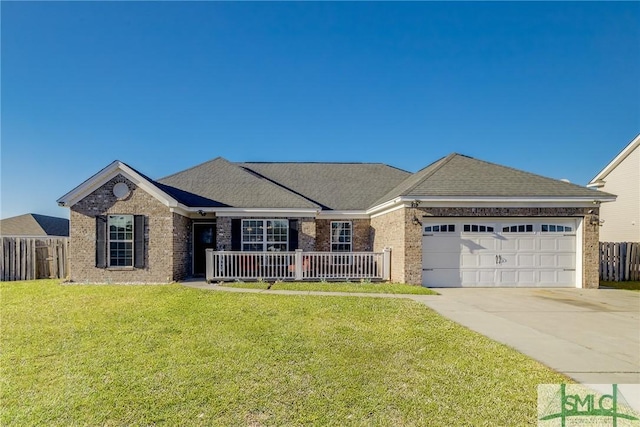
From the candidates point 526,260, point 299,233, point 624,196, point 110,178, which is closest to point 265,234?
point 299,233

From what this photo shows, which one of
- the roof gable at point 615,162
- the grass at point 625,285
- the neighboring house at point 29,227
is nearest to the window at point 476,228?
the grass at point 625,285

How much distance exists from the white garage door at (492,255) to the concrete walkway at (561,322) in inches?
26.4

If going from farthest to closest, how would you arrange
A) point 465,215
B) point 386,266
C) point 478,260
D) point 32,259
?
point 32,259
point 386,266
point 478,260
point 465,215

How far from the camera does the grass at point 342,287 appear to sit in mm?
10227

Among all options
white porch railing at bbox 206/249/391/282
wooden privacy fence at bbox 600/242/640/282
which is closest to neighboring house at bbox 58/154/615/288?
white porch railing at bbox 206/249/391/282

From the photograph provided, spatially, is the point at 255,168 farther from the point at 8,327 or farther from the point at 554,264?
the point at 554,264

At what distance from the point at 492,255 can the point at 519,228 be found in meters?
1.41

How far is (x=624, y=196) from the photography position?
60.0 feet

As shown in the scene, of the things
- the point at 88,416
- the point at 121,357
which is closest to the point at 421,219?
the point at 121,357

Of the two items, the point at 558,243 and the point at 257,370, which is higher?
the point at 558,243

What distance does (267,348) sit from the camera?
5.20 m

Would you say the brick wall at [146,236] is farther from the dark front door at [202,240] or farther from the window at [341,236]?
the window at [341,236]

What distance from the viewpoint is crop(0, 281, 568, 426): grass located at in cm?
342

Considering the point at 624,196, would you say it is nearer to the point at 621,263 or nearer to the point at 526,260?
the point at 621,263
